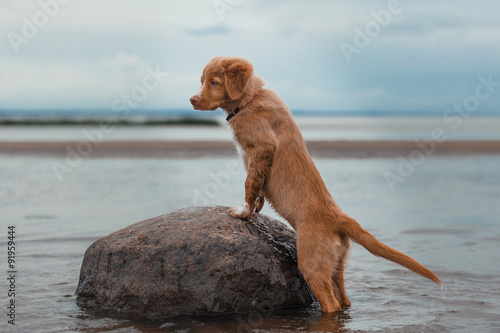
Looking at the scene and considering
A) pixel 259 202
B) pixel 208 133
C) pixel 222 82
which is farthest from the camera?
pixel 208 133

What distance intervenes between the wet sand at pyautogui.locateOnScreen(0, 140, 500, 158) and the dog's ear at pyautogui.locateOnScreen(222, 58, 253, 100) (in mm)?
20310

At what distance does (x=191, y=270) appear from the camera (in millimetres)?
5855

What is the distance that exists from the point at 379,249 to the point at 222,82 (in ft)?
8.57

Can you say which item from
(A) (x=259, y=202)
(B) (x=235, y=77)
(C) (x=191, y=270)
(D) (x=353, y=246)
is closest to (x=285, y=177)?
(A) (x=259, y=202)

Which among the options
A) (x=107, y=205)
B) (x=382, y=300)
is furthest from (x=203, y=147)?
(x=382, y=300)

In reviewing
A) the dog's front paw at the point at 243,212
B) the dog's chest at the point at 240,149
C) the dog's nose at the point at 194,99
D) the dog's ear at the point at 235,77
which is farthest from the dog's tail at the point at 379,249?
the dog's nose at the point at 194,99

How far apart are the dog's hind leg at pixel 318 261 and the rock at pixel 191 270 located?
0.57m

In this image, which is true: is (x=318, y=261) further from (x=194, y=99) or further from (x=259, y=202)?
(x=194, y=99)

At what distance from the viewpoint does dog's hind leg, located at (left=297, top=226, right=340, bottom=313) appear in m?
5.66

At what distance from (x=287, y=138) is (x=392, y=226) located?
→ 5.67 meters

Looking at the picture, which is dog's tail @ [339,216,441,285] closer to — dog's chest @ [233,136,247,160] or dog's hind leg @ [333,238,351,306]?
dog's hind leg @ [333,238,351,306]

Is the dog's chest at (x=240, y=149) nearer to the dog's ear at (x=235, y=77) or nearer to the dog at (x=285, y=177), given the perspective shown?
the dog at (x=285, y=177)

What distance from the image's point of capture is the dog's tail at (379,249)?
5.44 metres

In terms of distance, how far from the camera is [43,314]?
6.02 meters
